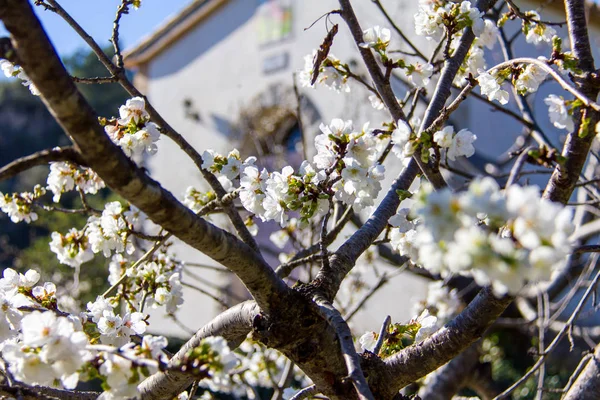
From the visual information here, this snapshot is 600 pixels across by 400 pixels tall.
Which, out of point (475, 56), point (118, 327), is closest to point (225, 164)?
point (118, 327)

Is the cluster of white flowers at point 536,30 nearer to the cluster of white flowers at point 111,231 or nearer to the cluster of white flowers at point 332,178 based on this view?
the cluster of white flowers at point 332,178

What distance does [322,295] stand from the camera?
1.48m

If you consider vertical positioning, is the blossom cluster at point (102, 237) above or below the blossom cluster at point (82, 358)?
above

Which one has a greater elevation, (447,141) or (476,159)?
(476,159)

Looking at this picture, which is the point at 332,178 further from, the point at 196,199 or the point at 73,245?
the point at 73,245

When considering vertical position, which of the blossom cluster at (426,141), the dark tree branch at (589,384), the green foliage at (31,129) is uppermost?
the green foliage at (31,129)

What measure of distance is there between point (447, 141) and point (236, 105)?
20.0ft

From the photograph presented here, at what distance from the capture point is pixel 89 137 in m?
1.01

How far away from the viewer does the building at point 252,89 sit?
18.0ft

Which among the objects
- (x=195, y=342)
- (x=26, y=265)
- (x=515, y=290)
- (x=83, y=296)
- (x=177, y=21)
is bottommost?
(x=515, y=290)

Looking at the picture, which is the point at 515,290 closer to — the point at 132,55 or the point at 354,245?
the point at 354,245

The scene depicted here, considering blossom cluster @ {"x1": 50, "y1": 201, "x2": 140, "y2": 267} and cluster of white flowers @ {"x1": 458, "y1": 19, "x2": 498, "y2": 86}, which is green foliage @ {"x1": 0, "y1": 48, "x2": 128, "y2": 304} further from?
cluster of white flowers @ {"x1": 458, "y1": 19, "x2": 498, "y2": 86}

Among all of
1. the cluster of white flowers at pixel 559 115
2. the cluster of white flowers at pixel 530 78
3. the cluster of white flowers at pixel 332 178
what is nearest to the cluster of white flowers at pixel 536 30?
the cluster of white flowers at pixel 530 78

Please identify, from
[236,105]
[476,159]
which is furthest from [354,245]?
[236,105]
